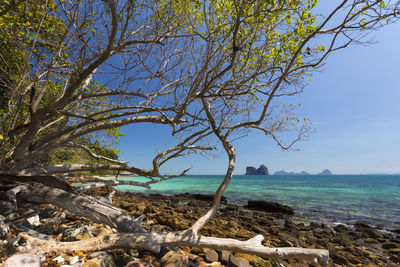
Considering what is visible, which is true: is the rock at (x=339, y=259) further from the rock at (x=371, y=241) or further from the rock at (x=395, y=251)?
the rock at (x=371, y=241)

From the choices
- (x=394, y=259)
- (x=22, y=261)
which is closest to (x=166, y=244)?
(x=22, y=261)

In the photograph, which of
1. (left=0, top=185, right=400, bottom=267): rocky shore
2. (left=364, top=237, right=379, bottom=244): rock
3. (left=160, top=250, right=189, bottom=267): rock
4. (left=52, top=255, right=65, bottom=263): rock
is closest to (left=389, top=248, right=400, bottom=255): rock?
(left=0, top=185, right=400, bottom=267): rocky shore

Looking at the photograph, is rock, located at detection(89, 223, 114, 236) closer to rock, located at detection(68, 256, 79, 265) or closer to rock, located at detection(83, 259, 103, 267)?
rock, located at detection(68, 256, 79, 265)

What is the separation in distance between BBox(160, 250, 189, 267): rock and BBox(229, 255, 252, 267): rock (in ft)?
3.90

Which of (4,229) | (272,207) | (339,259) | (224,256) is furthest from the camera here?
(272,207)

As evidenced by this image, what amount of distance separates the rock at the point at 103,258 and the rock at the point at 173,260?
767 millimetres

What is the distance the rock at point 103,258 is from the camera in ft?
9.65

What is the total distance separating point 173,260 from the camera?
323 cm

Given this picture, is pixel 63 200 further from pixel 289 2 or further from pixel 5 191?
pixel 289 2

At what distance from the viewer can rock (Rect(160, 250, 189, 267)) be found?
317cm

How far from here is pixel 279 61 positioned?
18.5ft

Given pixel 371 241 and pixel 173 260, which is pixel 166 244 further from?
pixel 371 241

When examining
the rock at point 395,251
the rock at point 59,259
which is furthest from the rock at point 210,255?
the rock at point 395,251

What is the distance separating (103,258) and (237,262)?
250 centimetres
